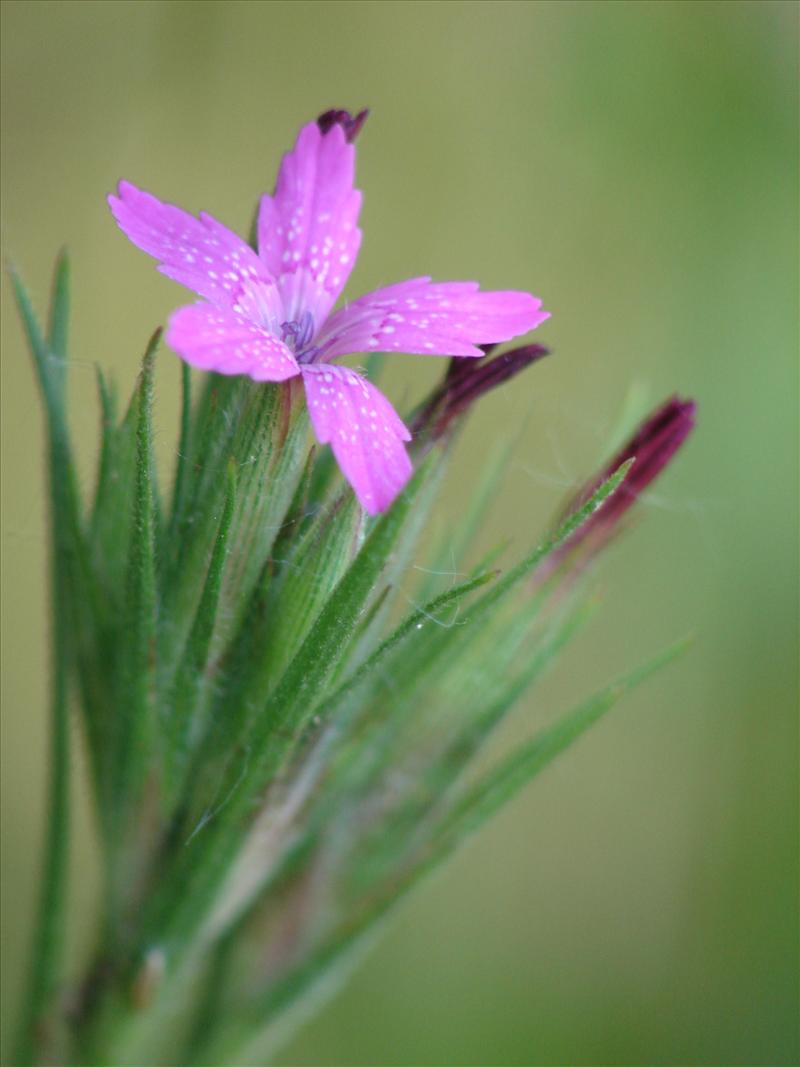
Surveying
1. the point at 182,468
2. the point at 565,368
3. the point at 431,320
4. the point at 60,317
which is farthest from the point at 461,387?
the point at 565,368

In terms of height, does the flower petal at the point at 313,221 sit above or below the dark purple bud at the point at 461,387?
above

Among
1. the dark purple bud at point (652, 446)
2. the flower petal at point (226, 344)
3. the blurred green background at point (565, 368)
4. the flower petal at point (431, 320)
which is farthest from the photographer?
the blurred green background at point (565, 368)

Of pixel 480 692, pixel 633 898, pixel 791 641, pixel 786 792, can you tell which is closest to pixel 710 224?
pixel 791 641

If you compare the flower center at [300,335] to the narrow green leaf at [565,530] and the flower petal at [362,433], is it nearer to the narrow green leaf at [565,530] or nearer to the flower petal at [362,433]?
the flower petal at [362,433]

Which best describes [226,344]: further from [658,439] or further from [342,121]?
[658,439]

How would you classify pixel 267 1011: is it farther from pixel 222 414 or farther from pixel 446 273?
pixel 446 273

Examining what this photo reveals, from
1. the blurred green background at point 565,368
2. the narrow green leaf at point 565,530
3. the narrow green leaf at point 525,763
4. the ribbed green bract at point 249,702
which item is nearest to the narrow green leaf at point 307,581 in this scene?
the ribbed green bract at point 249,702

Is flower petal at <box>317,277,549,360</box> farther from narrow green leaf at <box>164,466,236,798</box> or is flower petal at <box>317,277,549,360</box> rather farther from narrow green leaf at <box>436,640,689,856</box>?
narrow green leaf at <box>436,640,689,856</box>

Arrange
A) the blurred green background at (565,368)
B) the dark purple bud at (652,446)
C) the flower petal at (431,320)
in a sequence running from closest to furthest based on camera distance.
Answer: the flower petal at (431,320) < the dark purple bud at (652,446) < the blurred green background at (565,368)
